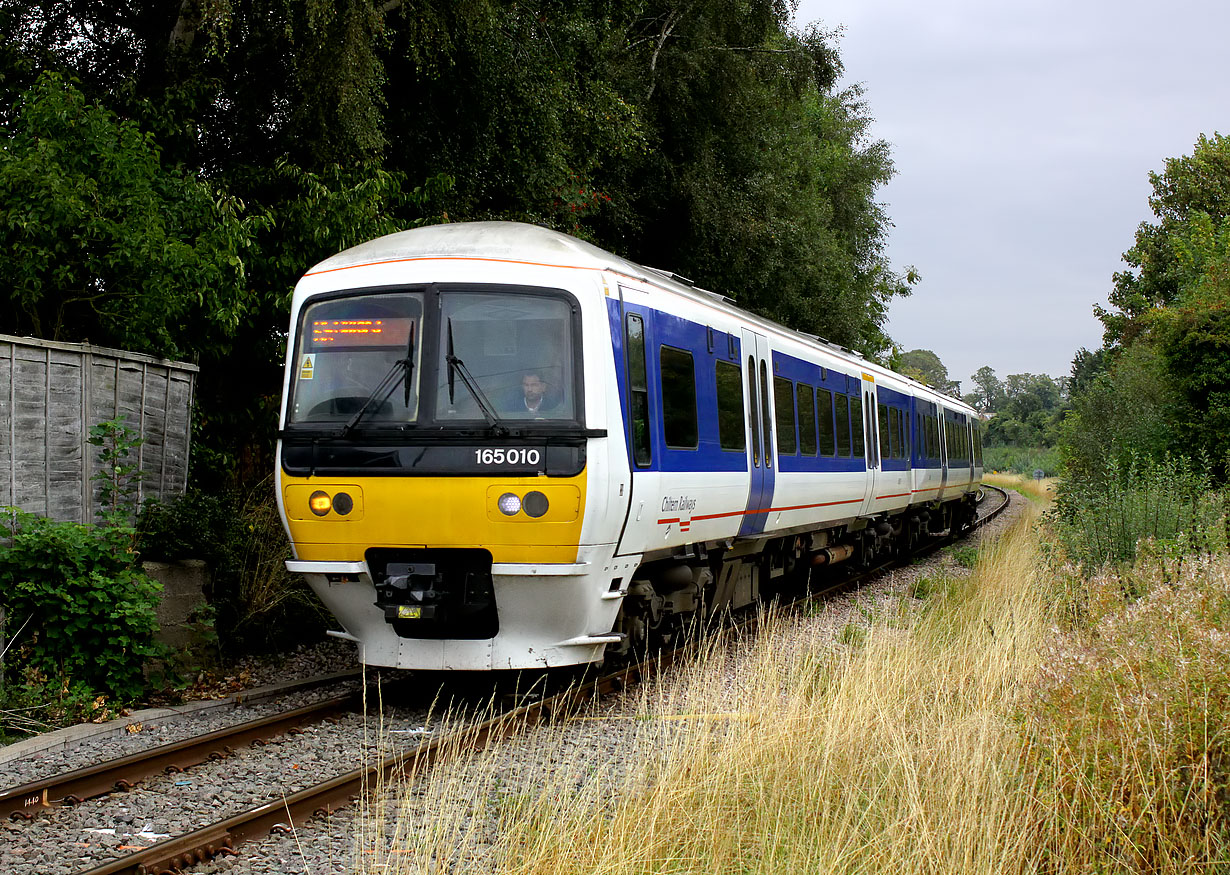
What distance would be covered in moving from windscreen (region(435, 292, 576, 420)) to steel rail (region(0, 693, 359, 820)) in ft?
6.74

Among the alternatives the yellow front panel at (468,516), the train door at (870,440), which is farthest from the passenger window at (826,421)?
the yellow front panel at (468,516)

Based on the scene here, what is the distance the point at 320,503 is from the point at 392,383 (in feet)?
2.92

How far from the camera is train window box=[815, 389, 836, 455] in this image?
12.8 meters

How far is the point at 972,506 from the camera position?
28.5 meters

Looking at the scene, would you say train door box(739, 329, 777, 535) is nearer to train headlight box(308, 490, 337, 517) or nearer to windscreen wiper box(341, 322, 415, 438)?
windscreen wiper box(341, 322, 415, 438)

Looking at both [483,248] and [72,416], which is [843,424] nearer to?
[483,248]

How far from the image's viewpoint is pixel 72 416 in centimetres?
848

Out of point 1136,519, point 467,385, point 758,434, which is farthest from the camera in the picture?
point 1136,519

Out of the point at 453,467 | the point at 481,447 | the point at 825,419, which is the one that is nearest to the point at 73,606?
the point at 453,467

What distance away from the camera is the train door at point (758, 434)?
10.2 metres

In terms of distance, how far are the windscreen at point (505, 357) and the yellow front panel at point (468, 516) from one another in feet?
1.41

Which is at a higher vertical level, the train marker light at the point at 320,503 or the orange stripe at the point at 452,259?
the orange stripe at the point at 452,259

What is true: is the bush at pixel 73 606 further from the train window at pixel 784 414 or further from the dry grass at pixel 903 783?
the train window at pixel 784 414

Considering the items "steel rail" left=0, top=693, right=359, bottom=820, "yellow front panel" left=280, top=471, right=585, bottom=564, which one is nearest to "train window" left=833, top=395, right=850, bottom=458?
"yellow front panel" left=280, top=471, right=585, bottom=564
